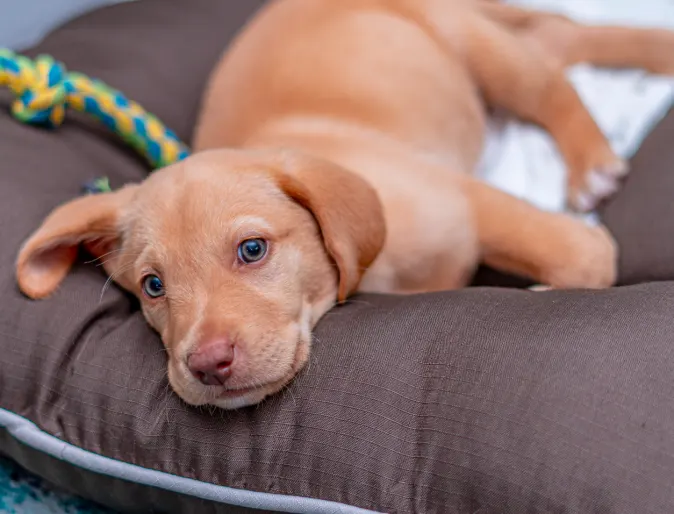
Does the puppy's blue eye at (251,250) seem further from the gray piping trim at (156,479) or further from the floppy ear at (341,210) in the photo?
the gray piping trim at (156,479)

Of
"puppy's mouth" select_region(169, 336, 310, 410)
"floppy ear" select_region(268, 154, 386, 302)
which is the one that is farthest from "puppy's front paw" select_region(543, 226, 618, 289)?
"puppy's mouth" select_region(169, 336, 310, 410)

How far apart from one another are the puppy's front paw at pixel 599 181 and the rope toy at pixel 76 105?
127 cm

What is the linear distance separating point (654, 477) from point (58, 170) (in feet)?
5.37

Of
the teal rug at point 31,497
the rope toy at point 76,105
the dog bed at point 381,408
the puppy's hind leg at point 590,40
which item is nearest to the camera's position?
the dog bed at point 381,408

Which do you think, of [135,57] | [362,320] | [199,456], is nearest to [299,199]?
[362,320]

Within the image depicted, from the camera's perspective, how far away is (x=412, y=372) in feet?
4.35

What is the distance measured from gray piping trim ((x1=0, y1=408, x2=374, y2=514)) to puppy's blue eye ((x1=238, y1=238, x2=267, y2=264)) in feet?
1.49

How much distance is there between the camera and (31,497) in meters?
1.77

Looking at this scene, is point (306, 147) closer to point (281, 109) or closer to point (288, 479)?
point (281, 109)

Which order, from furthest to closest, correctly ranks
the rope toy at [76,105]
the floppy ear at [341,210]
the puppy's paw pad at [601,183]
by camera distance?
1. the puppy's paw pad at [601,183]
2. the rope toy at [76,105]
3. the floppy ear at [341,210]

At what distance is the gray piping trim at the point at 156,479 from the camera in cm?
127

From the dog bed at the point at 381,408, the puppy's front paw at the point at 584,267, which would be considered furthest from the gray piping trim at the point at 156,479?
the puppy's front paw at the point at 584,267

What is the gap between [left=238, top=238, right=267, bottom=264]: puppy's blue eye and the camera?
1.48 metres

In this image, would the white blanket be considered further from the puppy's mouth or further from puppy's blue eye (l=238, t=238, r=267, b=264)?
the puppy's mouth
